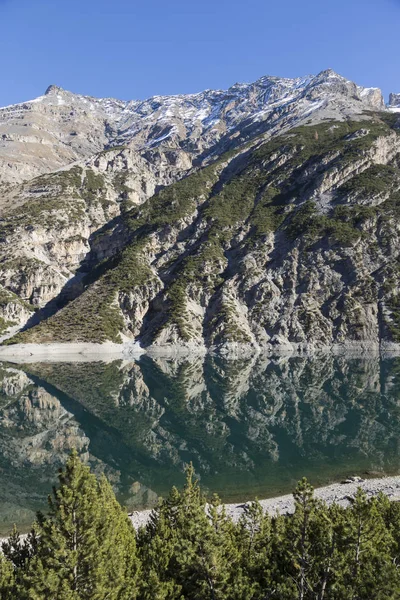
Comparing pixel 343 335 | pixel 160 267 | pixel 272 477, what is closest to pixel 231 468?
pixel 272 477

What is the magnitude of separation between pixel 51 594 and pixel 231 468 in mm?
31268

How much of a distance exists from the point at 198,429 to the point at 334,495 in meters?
28.0

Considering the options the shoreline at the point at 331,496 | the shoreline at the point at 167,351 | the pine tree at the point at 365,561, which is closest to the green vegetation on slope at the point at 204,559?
the pine tree at the point at 365,561

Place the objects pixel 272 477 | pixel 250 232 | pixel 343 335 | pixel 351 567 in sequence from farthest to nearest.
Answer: pixel 250 232, pixel 343 335, pixel 272 477, pixel 351 567

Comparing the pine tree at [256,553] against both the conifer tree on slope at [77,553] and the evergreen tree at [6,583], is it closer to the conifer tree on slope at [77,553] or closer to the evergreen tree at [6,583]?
the conifer tree on slope at [77,553]

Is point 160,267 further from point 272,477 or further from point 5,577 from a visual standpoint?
point 5,577

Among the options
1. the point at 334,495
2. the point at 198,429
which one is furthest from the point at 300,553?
the point at 198,429

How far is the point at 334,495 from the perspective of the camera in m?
31.9

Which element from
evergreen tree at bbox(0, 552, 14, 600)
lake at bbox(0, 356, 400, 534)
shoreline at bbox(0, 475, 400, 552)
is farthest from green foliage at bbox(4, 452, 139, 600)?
lake at bbox(0, 356, 400, 534)

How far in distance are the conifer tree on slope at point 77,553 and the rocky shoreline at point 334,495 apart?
50.3 feet

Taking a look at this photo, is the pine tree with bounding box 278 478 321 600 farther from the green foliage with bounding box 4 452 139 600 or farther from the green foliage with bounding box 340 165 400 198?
the green foliage with bounding box 340 165 400 198

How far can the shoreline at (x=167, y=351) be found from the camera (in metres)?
137

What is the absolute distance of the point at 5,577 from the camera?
13.4m

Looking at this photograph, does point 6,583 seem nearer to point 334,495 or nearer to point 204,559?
point 204,559
